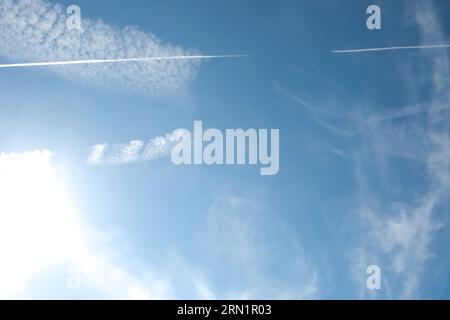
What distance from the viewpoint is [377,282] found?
21766 mm
